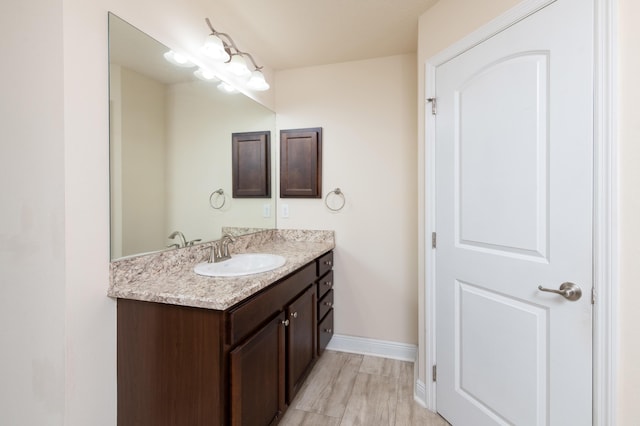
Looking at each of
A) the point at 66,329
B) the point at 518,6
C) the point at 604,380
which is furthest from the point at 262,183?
the point at 604,380

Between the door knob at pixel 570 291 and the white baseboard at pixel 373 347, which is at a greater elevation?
the door knob at pixel 570 291

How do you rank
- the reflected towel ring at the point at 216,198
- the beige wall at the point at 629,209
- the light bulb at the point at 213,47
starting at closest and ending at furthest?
the beige wall at the point at 629,209
the light bulb at the point at 213,47
the reflected towel ring at the point at 216,198

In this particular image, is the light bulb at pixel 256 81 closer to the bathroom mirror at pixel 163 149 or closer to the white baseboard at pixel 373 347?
the bathroom mirror at pixel 163 149

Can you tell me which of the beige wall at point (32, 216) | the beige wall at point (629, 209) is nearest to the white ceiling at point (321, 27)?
the beige wall at point (32, 216)

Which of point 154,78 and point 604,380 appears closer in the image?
point 604,380

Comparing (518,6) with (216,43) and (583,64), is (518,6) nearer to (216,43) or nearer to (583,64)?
(583,64)

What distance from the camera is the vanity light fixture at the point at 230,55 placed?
1.59 m

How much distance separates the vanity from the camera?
1066 millimetres

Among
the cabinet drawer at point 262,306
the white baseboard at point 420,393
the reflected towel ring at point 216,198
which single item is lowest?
the white baseboard at point 420,393

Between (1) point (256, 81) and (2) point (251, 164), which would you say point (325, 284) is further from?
(1) point (256, 81)

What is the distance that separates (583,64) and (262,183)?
6.45 feet

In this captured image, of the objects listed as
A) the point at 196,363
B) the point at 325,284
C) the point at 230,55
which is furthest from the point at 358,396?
the point at 230,55

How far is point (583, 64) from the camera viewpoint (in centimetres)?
103

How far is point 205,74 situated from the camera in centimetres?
167
